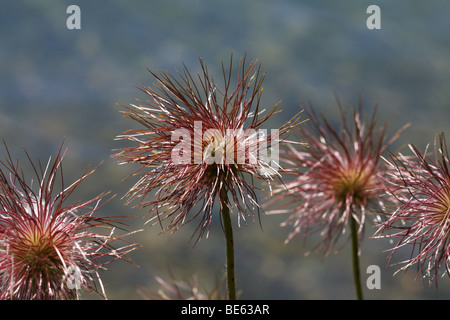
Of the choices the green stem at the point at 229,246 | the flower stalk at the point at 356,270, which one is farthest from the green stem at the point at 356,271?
the green stem at the point at 229,246

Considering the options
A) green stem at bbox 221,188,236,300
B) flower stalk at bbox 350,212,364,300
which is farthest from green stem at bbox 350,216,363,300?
green stem at bbox 221,188,236,300

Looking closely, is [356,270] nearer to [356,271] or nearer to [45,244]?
[356,271]

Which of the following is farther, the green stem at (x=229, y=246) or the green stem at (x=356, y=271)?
the green stem at (x=356, y=271)

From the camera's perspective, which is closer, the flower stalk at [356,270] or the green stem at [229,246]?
the green stem at [229,246]

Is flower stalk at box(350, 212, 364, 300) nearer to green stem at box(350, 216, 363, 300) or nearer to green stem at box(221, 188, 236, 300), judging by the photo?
green stem at box(350, 216, 363, 300)

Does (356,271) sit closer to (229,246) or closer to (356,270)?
(356,270)

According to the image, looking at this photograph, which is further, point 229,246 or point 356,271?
point 356,271

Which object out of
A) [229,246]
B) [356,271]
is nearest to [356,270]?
[356,271]

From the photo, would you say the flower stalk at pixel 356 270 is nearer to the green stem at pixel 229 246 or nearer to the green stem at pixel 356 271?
the green stem at pixel 356 271
